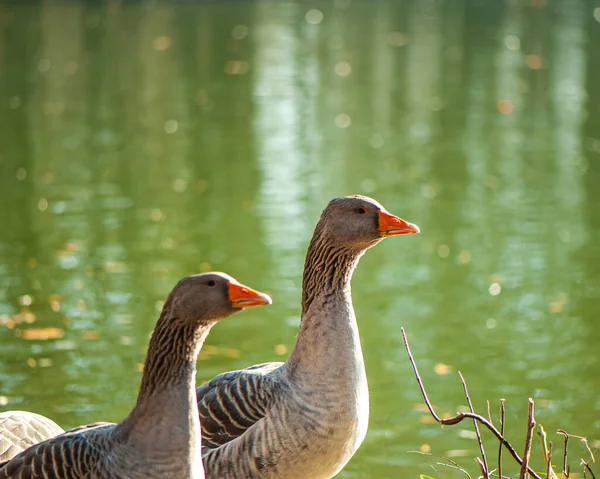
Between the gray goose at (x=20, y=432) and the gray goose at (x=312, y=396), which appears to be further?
the gray goose at (x=312, y=396)

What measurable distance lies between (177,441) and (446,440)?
12.3ft

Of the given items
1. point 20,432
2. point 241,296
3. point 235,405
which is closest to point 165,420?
point 241,296

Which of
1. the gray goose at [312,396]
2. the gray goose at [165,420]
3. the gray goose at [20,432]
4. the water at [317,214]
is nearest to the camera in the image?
the gray goose at [165,420]

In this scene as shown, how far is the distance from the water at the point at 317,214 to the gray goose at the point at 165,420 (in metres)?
3.08

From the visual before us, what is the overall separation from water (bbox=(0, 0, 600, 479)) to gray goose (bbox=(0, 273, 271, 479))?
3078 mm

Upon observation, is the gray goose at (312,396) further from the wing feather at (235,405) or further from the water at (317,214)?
the water at (317,214)

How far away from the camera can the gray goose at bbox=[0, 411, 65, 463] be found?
185 inches

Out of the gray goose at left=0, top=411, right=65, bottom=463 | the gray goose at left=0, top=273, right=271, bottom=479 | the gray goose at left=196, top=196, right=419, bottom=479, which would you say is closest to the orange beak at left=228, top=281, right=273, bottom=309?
the gray goose at left=0, top=273, right=271, bottom=479

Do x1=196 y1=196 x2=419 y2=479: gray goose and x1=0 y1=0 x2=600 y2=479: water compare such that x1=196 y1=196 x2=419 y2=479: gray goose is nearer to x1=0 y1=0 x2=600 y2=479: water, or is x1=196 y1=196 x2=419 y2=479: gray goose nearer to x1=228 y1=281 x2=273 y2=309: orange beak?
x1=228 y1=281 x2=273 y2=309: orange beak

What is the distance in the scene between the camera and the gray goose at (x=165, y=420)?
3896 mm

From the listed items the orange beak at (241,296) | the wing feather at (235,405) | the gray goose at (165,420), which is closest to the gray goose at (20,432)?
the gray goose at (165,420)

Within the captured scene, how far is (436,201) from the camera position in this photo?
13055 millimetres

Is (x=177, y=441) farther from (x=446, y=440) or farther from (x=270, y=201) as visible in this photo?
(x=270, y=201)

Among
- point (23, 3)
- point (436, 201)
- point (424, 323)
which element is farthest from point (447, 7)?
point (424, 323)
